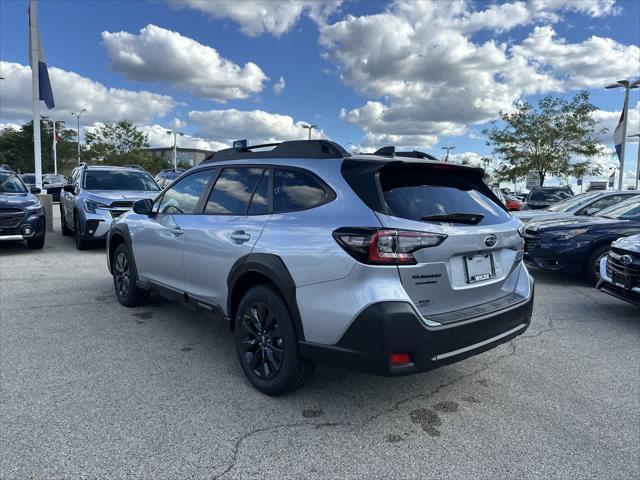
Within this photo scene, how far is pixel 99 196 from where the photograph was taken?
29.8ft

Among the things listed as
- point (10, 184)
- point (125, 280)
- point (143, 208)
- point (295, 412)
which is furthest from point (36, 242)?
point (295, 412)

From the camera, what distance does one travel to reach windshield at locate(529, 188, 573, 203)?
60.6 feet

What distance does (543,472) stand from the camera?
2520 millimetres

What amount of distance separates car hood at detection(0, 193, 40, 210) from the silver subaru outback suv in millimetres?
6452

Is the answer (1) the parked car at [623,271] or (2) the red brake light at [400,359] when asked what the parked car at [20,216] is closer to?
(2) the red brake light at [400,359]

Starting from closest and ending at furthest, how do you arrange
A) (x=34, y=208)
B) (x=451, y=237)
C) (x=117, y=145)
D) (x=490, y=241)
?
(x=451, y=237) → (x=490, y=241) → (x=34, y=208) → (x=117, y=145)

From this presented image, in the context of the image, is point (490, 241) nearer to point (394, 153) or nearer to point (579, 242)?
→ point (394, 153)

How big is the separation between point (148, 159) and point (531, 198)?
5407cm

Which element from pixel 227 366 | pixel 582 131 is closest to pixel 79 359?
pixel 227 366

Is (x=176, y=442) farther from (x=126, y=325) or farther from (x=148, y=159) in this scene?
(x=148, y=159)

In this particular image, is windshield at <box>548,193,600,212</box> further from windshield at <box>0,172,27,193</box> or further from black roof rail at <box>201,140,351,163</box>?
windshield at <box>0,172,27,193</box>

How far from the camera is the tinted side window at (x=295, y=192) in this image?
3.08m

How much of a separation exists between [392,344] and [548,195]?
18.5 metres

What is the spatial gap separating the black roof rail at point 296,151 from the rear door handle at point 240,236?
2.12 feet
